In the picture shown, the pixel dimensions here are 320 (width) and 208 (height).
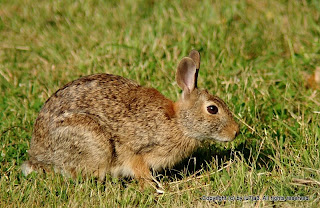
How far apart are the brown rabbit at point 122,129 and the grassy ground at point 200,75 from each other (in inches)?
6.9

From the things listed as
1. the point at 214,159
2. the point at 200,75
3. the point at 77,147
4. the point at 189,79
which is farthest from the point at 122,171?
the point at 200,75

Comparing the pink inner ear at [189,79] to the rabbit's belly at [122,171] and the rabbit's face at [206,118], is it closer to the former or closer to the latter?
the rabbit's face at [206,118]

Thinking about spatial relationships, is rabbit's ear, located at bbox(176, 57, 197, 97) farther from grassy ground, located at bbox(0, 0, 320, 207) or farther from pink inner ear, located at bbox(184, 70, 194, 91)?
grassy ground, located at bbox(0, 0, 320, 207)

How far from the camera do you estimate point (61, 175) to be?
511 centimetres

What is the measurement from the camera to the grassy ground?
4723 mm

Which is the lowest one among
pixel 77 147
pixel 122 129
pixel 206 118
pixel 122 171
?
pixel 122 171

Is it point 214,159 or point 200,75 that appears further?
point 200,75

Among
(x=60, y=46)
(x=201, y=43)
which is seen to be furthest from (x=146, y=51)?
(x=60, y=46)

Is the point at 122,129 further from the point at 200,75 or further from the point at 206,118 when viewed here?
the point at 200,75

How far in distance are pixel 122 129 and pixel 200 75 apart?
1.63 meters

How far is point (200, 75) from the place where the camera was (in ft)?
21.1

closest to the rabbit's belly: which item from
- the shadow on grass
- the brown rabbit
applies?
the brown rabbit

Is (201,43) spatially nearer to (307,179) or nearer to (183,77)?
(183,77)

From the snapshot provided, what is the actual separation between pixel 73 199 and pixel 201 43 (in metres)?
3.09
